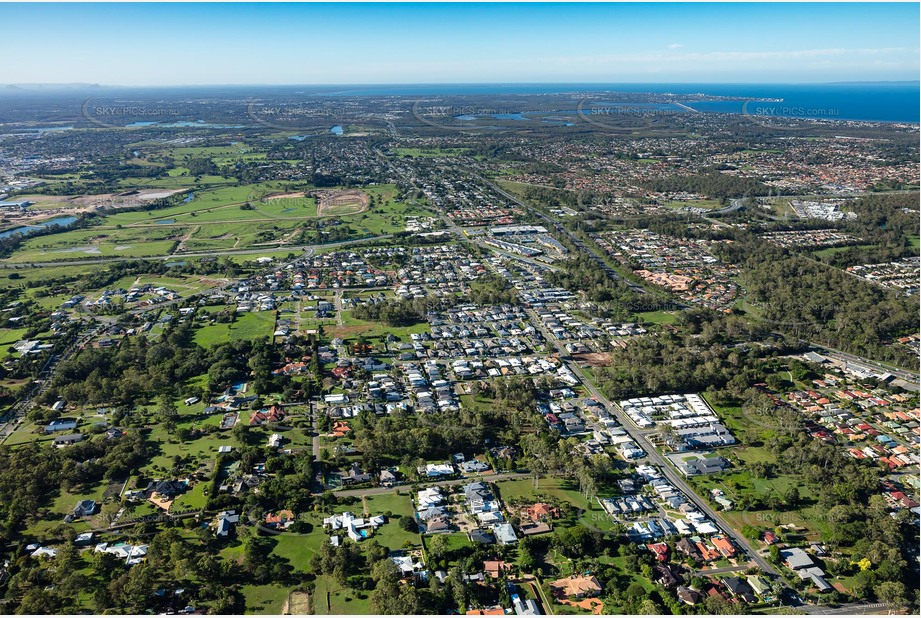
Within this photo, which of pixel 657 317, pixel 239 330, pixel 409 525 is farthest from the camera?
pixel 657 317

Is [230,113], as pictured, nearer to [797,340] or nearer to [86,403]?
[86,403]

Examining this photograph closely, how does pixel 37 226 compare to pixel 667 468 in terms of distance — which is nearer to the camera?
pixel 667 468

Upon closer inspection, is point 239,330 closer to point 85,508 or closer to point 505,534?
point 85,508

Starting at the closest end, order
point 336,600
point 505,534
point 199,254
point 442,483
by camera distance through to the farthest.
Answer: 1. point 336,600
2. point 505,534
3. point 442,483
4. point 199,254

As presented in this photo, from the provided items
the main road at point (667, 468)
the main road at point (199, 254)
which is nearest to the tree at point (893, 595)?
the main road at point (667, 468)

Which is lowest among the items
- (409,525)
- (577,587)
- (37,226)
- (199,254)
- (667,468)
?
(577,587)

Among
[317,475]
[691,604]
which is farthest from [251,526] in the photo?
[691,604]

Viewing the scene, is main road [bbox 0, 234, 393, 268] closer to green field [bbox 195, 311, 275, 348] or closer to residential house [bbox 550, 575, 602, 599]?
green field [bbox 195, 311, 275, 348]

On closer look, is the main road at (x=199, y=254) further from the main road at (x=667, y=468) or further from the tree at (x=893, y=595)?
the tree at (x=893, y=595)

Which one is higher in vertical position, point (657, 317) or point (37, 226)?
point (37, 226)

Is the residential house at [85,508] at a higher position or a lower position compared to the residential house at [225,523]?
higher

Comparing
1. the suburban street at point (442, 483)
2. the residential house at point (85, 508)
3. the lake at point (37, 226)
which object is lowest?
the suburban street at point (442, 483)

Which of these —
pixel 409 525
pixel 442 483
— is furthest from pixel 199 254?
pixel 409 525
